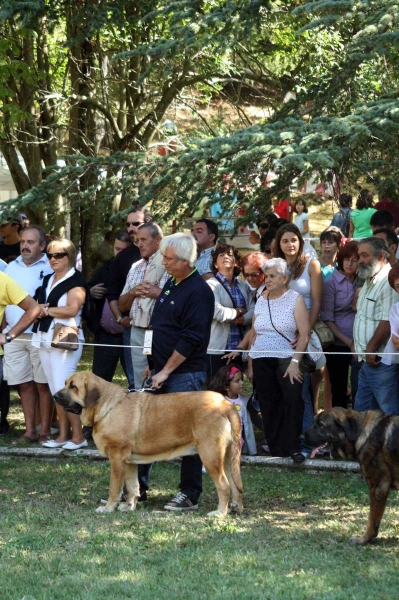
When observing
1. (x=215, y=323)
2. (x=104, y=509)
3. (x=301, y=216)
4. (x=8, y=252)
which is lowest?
(x=104, y=509)

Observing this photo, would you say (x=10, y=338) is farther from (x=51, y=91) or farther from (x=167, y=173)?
(x=51, y=91)

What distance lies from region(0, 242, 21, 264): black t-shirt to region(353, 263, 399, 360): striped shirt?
5135 mm

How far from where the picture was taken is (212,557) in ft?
19.9

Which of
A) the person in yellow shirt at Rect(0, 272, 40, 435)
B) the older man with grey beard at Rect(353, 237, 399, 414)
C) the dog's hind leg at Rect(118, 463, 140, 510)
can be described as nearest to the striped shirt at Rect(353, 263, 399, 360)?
the older man with grey beard at Rect(353, 237, 399, 414)

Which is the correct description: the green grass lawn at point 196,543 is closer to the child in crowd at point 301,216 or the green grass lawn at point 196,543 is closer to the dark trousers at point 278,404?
the dark trousers at point 278,404

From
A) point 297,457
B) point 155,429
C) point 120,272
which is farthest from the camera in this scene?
point 120,272

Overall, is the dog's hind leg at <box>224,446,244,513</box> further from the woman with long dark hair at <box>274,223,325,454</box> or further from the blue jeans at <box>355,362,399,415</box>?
the woman with long dark hair at <box>274,223,325,454</box>

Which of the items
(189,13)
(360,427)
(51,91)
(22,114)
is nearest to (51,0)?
(22,114)

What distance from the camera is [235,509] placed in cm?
732

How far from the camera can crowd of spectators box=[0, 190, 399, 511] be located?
750 centimetres

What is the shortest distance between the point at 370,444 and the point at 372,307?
2274 millimetres

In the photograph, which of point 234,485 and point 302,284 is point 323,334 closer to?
point 302,284

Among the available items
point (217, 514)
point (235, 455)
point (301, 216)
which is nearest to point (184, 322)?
point (235, 455)

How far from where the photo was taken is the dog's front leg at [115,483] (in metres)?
7.34
